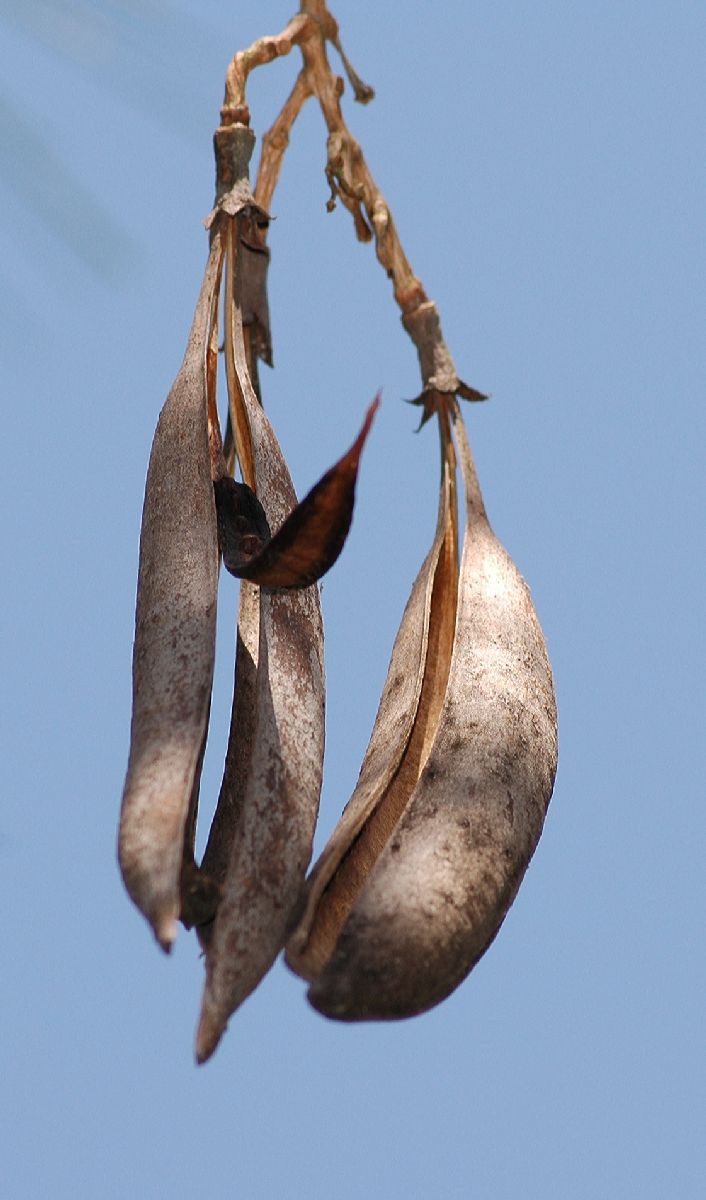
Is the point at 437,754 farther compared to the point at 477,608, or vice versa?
the point at 477,608

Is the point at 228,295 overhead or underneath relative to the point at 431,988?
overhead

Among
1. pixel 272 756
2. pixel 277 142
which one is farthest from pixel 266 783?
pixel 277 142

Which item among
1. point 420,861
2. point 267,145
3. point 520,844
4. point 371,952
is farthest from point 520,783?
point 267,145

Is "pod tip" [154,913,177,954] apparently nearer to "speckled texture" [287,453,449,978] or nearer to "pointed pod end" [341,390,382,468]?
"speckled texture" [287,453,449,978]

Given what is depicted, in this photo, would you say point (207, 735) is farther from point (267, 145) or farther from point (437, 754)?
point (267, 145)

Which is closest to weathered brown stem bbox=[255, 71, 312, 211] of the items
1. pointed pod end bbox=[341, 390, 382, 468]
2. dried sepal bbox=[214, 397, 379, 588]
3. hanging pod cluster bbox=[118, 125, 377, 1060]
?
hanging pod cluster bbox=[118, 125, 377, 1060]

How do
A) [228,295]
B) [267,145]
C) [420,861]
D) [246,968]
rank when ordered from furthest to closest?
[267,145] → [228,295] → [420,861] → [246,968]

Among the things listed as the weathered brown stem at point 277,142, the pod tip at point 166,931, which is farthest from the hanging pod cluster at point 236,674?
the weathered brown stem at point 277,142

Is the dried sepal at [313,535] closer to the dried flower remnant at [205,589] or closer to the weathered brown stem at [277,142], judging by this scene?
the dried flower remnant at [205,589]
